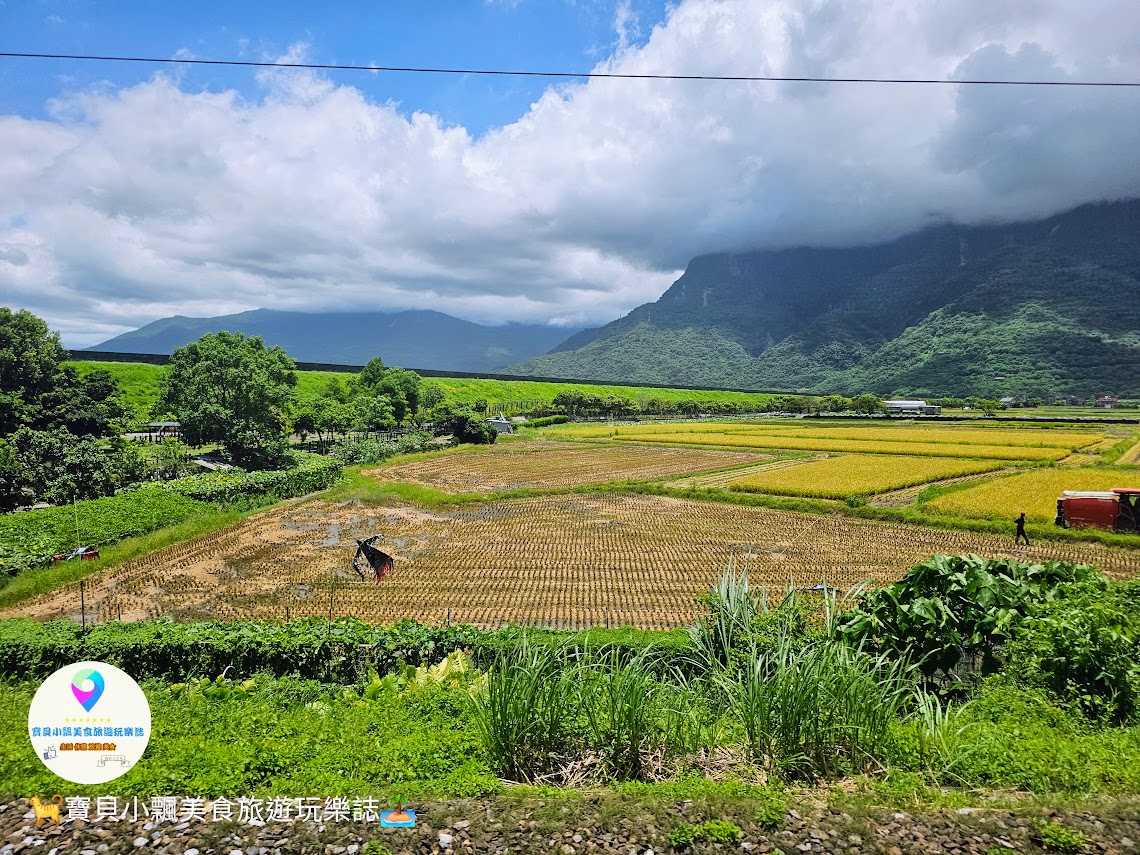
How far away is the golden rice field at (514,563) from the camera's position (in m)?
15.2

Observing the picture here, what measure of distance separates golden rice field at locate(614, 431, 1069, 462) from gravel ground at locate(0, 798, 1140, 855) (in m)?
45.6

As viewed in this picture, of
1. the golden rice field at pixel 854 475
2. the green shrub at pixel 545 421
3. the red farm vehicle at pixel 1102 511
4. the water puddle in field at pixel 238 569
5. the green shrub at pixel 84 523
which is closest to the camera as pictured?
the green shrub at pixel 84 523

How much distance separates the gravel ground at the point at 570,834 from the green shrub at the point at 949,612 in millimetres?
2444

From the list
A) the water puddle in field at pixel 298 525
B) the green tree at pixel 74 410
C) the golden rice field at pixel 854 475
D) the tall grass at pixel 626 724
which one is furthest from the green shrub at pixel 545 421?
the tall grass at pixel 626 724

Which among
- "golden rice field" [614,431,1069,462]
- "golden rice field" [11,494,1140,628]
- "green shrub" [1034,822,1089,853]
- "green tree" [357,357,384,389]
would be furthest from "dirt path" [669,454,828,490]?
"green tree" [357,357,384,389]

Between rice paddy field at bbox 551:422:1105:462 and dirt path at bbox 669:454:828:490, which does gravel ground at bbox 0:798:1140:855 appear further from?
rice paddy field at bbox 551:422:1105:462

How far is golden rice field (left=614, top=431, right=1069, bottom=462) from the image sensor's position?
4334 cm

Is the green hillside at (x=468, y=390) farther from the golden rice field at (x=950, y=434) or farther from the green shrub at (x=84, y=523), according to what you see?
the green shrub at (x=84, y=523)

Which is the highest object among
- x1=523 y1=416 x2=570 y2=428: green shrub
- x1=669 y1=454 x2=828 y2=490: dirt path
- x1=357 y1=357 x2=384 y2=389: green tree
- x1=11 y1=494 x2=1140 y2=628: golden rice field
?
x1=357 y1=357 x2=384 y2=389: green tree

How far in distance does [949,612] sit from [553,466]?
128ft

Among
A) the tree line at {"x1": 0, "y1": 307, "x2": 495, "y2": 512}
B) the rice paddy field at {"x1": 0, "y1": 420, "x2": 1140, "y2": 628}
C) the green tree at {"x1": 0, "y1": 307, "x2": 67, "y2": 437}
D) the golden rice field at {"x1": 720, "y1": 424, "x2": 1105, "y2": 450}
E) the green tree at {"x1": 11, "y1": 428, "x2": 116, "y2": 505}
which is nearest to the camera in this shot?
the rice paddy field at {"x1": 0, "y1": 420, "x2": 1140, "y2": 628}

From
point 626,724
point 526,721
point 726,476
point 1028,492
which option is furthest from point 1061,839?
point 726,476

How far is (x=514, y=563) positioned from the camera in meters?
19.6

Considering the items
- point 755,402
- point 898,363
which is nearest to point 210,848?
point 755,402
